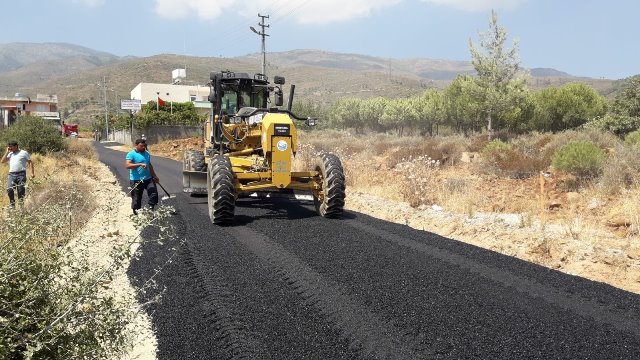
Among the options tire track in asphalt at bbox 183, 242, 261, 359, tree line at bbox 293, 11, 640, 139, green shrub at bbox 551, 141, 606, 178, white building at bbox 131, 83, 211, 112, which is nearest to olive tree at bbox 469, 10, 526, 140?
tree line at bbox 293, 11, 640, 139

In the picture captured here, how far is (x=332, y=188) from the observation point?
903cm

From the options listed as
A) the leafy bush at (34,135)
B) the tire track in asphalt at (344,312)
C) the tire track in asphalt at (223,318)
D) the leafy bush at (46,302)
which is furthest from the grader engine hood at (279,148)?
the leafy bush at (34,135)

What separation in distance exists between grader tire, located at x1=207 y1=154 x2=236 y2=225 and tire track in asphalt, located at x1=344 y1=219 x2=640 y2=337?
2868 mm

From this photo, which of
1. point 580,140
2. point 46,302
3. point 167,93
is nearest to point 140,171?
point 46,302

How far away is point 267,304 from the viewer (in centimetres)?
487

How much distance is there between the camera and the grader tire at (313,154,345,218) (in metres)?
9.04

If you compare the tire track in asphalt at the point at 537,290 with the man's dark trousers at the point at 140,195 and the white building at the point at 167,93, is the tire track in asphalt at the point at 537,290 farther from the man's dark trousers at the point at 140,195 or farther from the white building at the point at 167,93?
the white building at the point at 167,93

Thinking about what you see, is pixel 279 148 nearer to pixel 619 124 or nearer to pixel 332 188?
pixel 332 188

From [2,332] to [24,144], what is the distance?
2057 centimetres

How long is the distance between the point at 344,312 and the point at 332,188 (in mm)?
4528

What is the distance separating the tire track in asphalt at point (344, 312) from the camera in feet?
12.8

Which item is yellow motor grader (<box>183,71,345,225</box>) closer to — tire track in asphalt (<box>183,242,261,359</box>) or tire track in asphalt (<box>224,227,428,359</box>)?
tire track in asphalt (<box>224,227,428,359</box>)

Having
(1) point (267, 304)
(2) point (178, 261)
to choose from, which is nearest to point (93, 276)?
(1) point (267, 304)

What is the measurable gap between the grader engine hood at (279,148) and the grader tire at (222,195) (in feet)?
2.63
